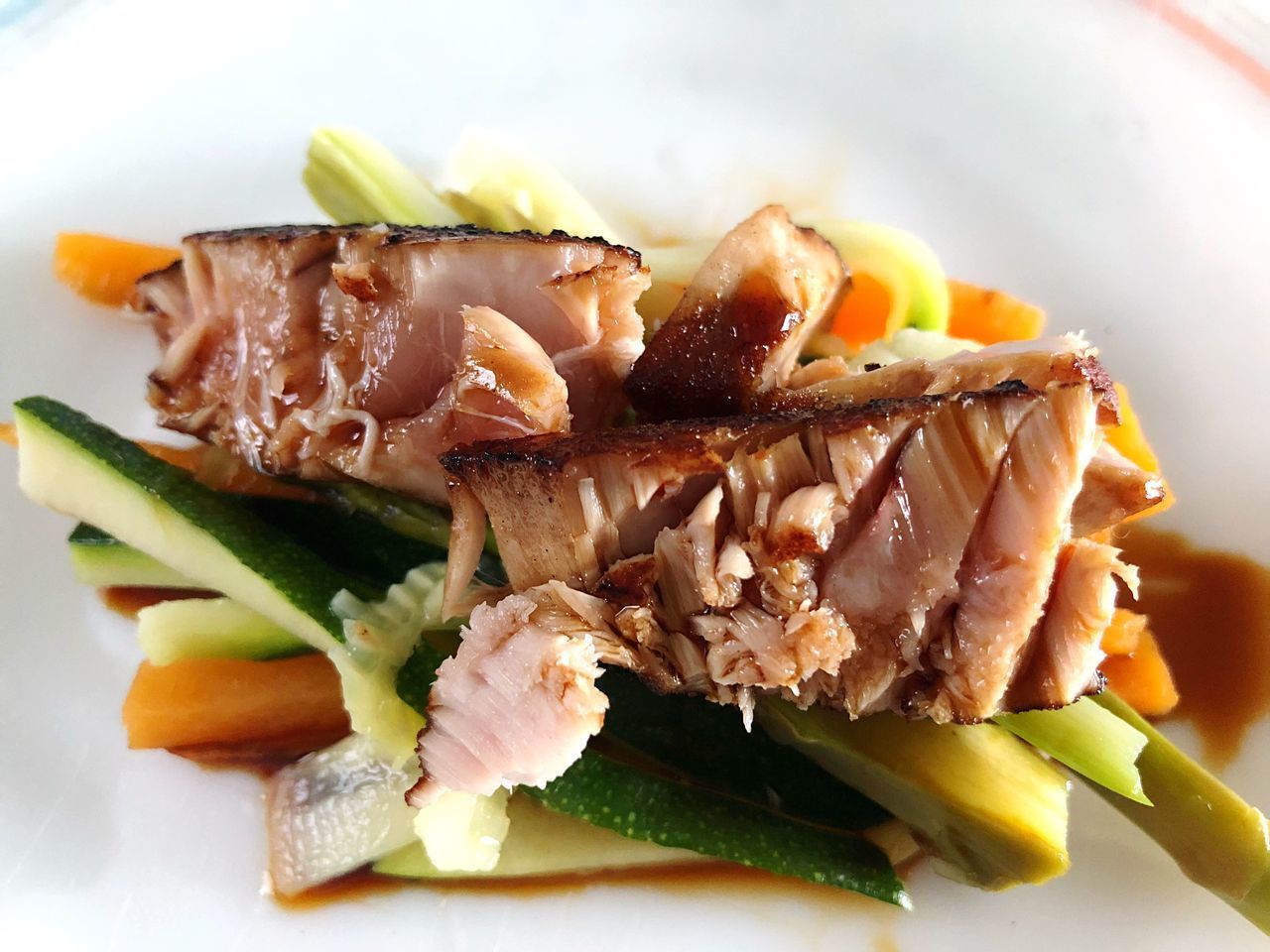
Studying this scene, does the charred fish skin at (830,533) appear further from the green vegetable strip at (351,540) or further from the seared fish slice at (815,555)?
the green vegetable strip at (351,540)

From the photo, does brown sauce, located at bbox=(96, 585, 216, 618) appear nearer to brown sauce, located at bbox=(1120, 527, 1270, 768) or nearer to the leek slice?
the leek slice

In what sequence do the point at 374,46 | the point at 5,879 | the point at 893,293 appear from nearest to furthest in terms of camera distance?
Answer: the point at 5,879, the point at 893,293, the point at 374,46

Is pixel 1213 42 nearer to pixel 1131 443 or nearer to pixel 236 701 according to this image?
pixel 1131 443

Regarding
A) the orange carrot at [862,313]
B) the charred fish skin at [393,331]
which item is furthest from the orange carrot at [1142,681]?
the charred fish skin at [393,331]

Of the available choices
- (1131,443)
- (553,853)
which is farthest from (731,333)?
(553,853)

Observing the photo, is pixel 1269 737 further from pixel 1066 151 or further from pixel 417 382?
pixel 417 382

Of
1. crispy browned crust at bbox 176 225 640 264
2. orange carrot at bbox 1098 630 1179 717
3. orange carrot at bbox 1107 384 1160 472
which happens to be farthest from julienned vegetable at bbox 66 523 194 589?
orange carrot at bbox 1107 384 1160 472

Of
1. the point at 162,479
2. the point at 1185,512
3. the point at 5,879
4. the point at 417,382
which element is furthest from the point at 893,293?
the point at 5,879
